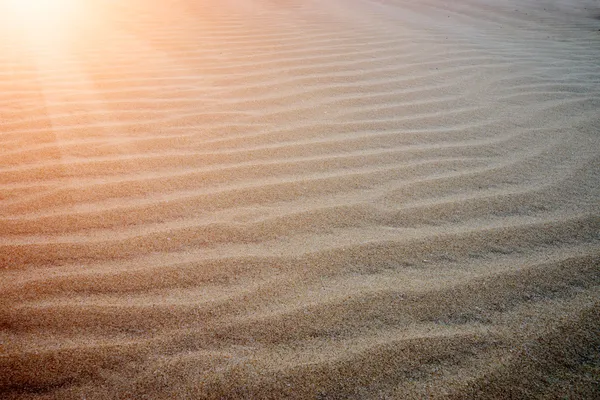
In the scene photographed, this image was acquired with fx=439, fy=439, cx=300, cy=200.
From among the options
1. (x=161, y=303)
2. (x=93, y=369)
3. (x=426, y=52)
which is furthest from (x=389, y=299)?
(x=426, y=52)

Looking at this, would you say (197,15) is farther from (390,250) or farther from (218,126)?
(390,250)

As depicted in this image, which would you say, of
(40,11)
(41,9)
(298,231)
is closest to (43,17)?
(40,11)

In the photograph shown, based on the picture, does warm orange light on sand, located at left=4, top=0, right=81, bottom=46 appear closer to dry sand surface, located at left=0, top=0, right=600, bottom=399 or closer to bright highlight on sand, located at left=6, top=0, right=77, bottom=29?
bright highlight on sand, located at left=6, top=0, right=77, bottom=29

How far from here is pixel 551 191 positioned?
1.90 metres

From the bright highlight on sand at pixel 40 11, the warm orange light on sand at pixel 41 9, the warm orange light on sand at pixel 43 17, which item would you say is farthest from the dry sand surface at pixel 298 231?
the warm orange light on sand at pixel 41 9

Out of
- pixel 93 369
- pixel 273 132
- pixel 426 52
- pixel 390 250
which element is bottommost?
pixel 93 369

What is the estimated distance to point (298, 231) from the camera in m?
1.68

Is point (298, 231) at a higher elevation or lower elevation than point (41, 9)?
lower

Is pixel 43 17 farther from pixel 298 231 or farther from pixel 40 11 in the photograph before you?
pixel 298 231

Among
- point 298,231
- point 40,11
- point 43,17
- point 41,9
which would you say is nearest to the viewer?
point 298,231

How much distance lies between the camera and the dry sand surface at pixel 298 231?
1.16m

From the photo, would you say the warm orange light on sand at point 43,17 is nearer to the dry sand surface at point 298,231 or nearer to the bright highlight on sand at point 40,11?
the bright highlight on sand at point 40,11

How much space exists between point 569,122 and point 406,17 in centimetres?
367

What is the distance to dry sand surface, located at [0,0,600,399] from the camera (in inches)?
45.8
